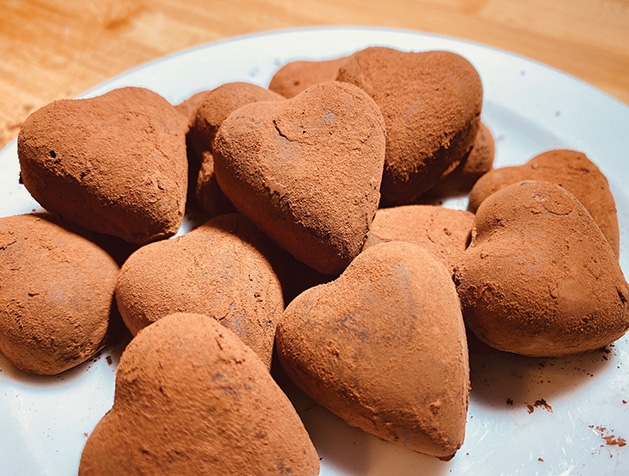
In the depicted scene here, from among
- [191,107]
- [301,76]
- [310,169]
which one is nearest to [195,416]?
[310,169]

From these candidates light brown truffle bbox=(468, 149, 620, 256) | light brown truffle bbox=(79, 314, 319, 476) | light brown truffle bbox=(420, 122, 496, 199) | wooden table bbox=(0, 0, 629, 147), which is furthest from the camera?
wooden table bbox=(0, 0, 629, 147)

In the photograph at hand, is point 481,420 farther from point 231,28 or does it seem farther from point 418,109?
point 231,28

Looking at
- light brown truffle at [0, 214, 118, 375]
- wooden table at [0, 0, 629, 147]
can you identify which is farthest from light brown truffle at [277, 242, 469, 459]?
wooden table at [0, 0, 629, 147]

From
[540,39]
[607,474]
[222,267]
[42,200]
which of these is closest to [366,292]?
→ [222,267]

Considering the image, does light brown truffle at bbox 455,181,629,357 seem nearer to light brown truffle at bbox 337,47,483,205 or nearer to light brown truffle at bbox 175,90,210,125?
light brown truffle at bbox 337,47,483,205

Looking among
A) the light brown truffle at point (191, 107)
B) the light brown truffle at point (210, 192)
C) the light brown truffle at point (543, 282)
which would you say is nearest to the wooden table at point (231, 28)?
the light brown truffle at point (191, 107)

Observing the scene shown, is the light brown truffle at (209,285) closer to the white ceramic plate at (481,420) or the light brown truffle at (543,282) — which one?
the white ceramic plate at (481,420)

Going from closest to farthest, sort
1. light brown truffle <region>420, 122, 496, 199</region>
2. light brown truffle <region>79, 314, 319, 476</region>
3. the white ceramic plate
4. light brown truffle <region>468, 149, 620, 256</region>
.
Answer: light brown truffle <region>79, 314, 319, 476</region> < the white ceramic plate < light brown truffle <region>468, 149, 620, 256</region> < light brown truffle <region>420, 122, 496, 199</region>
